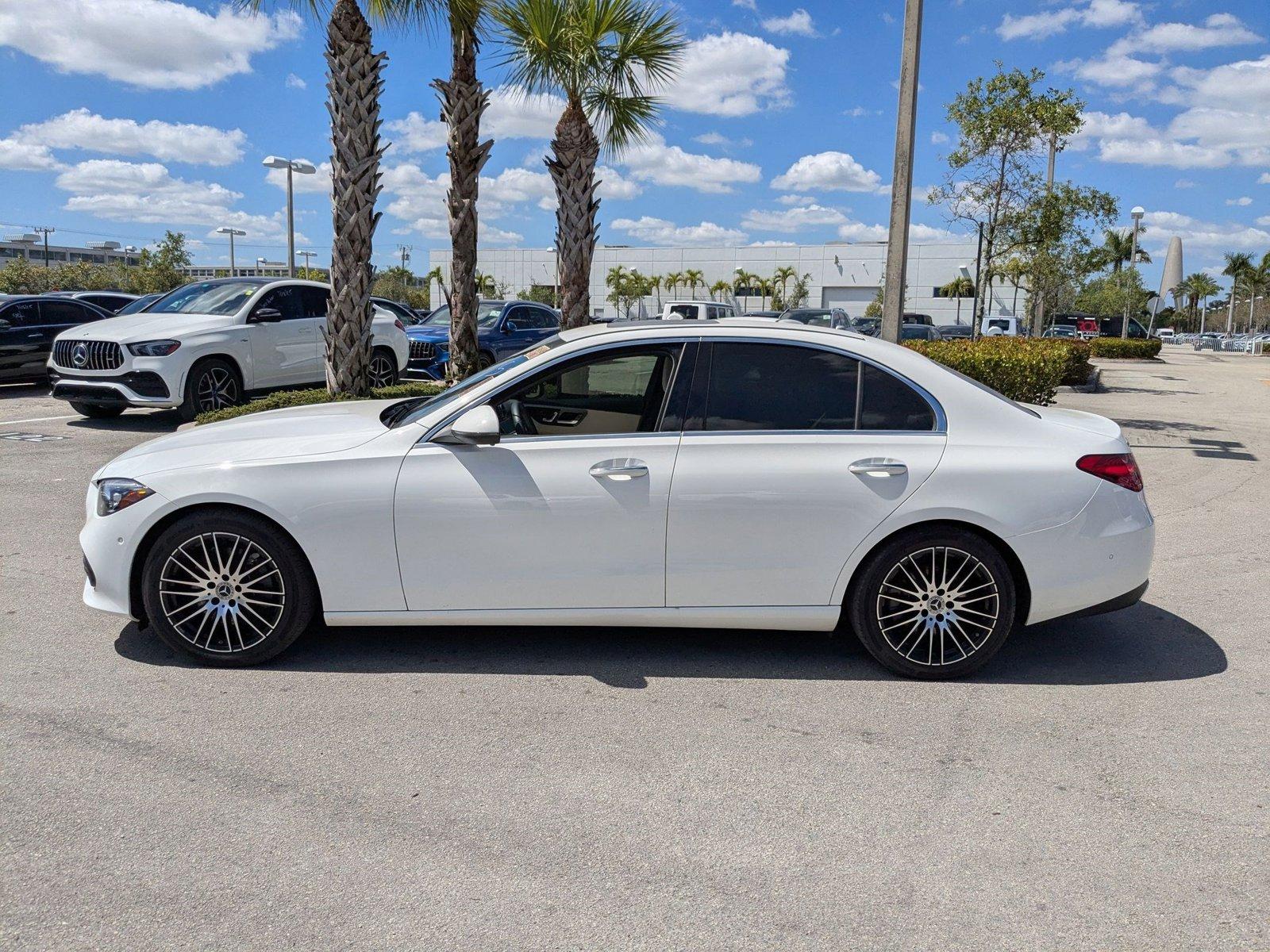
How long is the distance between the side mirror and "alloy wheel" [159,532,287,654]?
38.0 inches

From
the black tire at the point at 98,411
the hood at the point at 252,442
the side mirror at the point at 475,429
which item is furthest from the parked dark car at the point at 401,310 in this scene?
the side mirror at the point at 475,429

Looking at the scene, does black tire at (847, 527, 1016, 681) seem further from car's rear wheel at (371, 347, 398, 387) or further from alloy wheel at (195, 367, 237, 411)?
car's rear wheel at (371, 347, 398, 387)

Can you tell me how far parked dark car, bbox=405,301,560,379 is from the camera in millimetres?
17312

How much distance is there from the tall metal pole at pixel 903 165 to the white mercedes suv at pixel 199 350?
25.2 ft

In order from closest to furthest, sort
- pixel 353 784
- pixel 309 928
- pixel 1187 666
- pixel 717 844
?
pixel 309 928
pixel 717 844
pixel 353 784
pixel 1187 666

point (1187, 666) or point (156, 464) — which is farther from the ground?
point (156, 464)

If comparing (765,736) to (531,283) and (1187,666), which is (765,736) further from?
(531,283)

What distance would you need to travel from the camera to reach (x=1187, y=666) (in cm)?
492

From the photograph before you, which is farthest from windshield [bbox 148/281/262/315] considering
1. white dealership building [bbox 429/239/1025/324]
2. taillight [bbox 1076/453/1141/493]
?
white dealership building [bbox 429/239/1025/324]

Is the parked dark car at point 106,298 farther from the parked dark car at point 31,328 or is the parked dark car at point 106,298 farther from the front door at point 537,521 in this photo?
the front door at point 537,521

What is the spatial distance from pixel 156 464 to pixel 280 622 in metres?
A: 0.90

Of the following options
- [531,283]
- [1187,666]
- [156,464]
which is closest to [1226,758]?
[1187,666]

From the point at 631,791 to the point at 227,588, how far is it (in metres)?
2.12

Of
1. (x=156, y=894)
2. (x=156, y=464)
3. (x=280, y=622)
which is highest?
(x=156, y=464)
